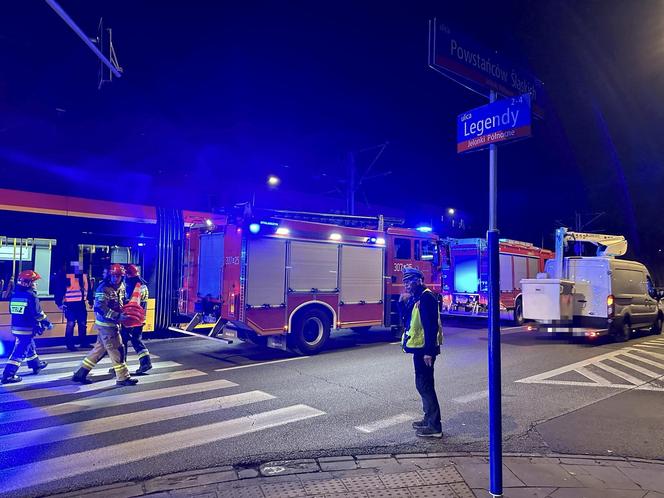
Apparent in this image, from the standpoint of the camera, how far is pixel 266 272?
9398 mm

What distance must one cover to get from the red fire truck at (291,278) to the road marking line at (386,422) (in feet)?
13.7

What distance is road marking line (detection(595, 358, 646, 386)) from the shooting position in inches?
311

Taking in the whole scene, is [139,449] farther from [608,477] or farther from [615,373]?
[615,373]

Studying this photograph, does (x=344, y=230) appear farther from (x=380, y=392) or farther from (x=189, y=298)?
(x=380, y=392)

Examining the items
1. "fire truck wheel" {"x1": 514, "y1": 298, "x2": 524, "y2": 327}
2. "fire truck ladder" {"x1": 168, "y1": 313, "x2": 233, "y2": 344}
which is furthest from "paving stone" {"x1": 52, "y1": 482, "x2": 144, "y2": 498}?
"fire truck wheel" {"x1": 514, "y1": 298, "x2": 524, "y2": 327}

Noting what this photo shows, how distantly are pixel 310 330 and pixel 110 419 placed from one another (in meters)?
5.15

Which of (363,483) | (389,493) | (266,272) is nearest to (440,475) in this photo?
(389,493)

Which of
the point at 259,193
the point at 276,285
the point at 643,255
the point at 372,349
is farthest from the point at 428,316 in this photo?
the point at 643,255

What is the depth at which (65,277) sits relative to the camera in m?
10.1

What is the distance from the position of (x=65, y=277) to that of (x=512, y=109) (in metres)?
9.94

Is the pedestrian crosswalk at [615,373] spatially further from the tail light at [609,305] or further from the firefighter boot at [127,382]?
Result: the firefighter boot at [127,382]

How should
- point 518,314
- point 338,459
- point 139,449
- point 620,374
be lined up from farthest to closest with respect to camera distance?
1. point 518,314
2. point 620,374
3. point 139,449
4. point 338,459

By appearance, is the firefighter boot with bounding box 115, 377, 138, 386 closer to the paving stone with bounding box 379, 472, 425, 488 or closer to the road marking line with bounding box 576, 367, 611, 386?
the paving stone with bounding box 379, 472, 425, 488

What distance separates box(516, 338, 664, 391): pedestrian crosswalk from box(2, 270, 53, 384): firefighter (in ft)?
26.3
